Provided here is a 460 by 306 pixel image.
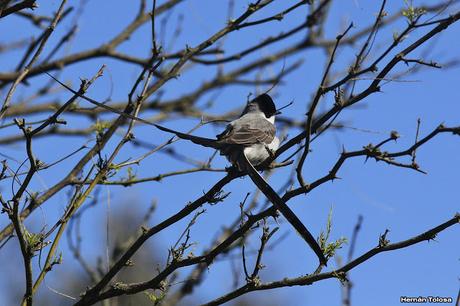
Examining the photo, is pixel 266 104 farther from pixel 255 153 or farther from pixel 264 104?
pixel 255 153

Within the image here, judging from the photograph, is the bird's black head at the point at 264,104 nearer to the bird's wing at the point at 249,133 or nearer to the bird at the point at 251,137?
the bird at the point at 251,137

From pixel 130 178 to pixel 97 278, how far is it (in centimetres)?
80

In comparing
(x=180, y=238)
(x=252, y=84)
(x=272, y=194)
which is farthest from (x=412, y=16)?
(x=252, y=84)

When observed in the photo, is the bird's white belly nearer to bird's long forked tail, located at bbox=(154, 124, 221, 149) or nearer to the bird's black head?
bird's long forked tail, located at bbox=(154, 124, 221, 149)

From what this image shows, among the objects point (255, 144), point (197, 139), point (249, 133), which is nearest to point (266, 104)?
point (249, 133)

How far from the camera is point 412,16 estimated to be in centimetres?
351

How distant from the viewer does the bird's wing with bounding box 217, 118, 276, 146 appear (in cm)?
523

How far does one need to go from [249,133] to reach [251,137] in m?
0.09

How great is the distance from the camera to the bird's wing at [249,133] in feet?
17.2

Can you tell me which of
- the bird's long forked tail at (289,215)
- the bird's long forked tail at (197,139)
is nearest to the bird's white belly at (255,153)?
the bird's long forked tail at (197,139)

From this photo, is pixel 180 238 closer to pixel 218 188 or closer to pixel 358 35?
pixel 218 188

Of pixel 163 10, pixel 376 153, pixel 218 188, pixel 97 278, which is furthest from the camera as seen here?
pixel 163 10

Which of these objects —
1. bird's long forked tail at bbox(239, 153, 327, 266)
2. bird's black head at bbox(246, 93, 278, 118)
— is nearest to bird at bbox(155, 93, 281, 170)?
bird's black head at bbox(246, 93, 278, 118)

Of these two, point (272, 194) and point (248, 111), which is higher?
point (248, 111)
